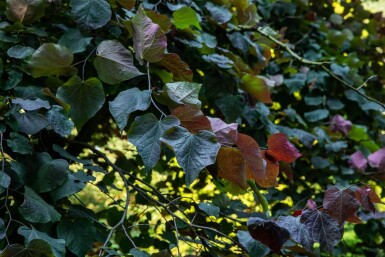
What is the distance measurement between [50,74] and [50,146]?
0.58 feet

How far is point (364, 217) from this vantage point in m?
1.89

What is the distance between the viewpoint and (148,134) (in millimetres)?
787

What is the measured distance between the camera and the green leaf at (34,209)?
75cm

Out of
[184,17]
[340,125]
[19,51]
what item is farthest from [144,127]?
[340,125]

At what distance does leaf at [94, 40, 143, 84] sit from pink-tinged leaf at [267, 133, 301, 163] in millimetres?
300

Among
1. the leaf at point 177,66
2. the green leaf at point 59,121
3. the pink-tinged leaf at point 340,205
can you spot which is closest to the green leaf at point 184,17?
the leaf at point 177,66

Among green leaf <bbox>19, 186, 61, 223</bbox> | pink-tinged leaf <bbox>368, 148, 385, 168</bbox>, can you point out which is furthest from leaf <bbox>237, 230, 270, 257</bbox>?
pink-tinged leaf <bbox>368, 148, 385, 168</bbox>

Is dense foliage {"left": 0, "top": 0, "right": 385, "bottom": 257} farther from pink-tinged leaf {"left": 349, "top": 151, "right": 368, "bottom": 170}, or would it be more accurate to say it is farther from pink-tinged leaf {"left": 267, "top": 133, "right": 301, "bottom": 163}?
pink-tinged leaf {"left": 349, "top": 151, "right": 368, "bottom": 170}

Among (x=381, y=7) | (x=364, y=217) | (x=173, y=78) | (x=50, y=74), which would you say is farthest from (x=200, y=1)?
(x=381, y=7)

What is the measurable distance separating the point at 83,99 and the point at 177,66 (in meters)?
0.21

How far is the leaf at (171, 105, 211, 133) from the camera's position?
0.82m

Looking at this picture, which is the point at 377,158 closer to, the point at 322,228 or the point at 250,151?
the point at 322,228

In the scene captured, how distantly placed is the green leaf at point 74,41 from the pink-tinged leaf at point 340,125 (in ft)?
4.19

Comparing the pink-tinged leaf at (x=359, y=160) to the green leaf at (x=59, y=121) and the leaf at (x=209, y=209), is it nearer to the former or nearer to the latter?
the leaf at (x=209, y=209)
